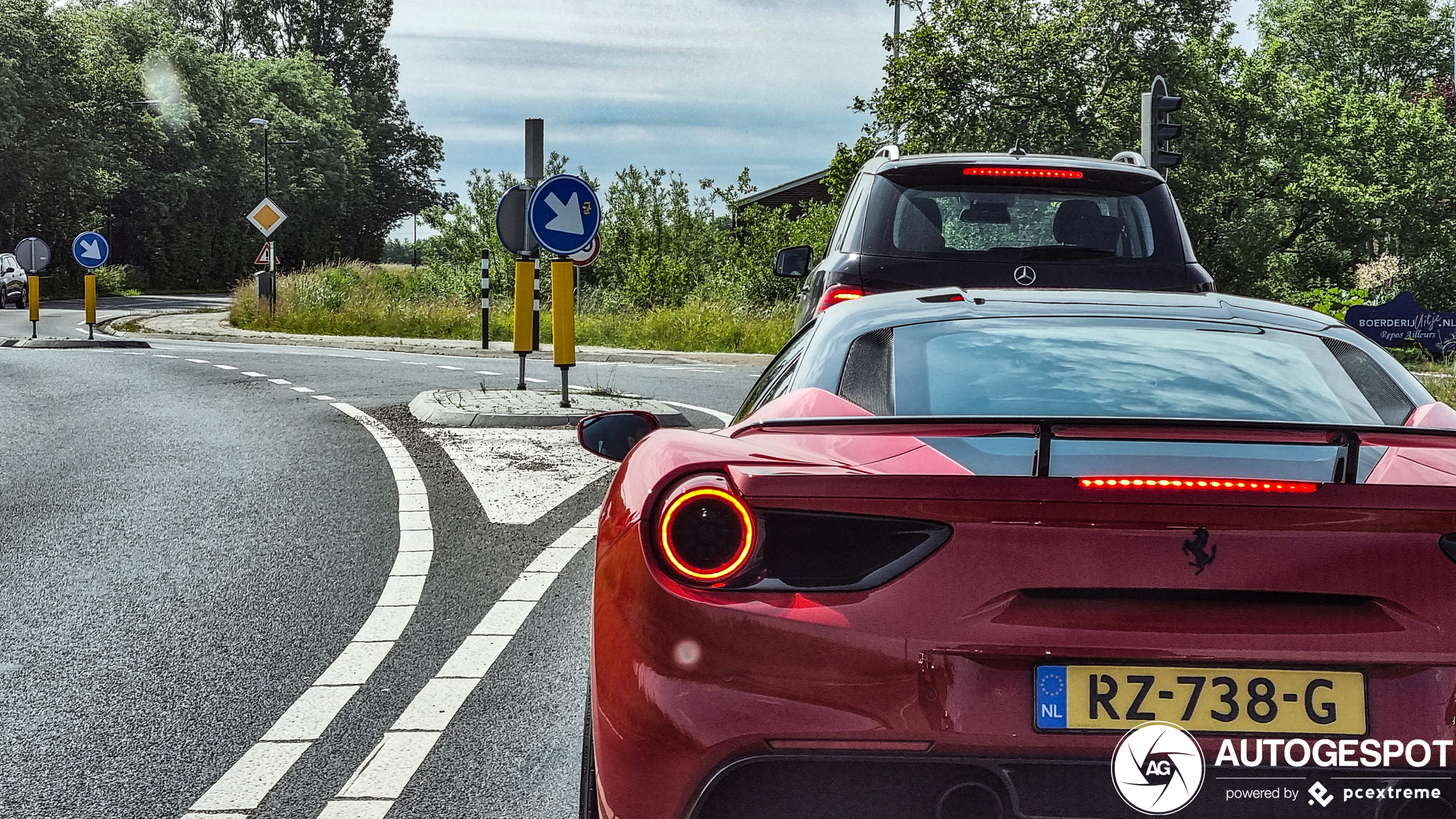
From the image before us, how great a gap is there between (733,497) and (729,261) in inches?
1236

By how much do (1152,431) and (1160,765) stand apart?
1.75ft

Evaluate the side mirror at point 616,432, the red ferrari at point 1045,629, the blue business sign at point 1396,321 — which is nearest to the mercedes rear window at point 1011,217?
the side mirror at point 616,432

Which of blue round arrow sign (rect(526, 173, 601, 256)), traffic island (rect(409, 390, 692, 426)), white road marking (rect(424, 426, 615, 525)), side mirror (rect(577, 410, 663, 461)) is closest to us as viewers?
side mirror (rect(577, 410, 663, 461))

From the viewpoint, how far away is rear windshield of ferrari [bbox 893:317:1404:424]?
2.82 meters

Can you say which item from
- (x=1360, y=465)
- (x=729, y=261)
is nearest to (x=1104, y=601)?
(x=1360, y=465)

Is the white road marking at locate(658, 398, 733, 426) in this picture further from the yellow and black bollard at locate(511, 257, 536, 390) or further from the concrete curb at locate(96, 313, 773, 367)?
the concrete curb at locate(96, 313, 773, 367)

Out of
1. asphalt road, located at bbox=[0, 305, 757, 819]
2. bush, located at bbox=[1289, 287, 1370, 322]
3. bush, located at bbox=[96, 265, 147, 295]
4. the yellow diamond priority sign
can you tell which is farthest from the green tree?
asphalt road, located at bbox=[0, 305, 757, 819]

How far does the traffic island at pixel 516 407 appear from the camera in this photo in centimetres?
1177

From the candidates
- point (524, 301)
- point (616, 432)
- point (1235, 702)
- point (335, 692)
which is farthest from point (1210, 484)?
point (524, 301)

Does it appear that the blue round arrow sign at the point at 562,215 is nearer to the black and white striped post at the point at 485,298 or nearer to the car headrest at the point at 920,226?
the car headrest at the point at 920,226

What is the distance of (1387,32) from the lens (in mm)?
62625

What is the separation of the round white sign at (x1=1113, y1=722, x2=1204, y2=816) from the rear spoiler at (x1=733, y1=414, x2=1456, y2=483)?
1.37 feet

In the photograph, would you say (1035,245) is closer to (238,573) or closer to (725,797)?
(238,573)

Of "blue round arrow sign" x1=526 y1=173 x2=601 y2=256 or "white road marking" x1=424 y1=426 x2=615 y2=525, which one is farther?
"blue round arrow sign" x1=526 y1=173 x2=601 y2=256
